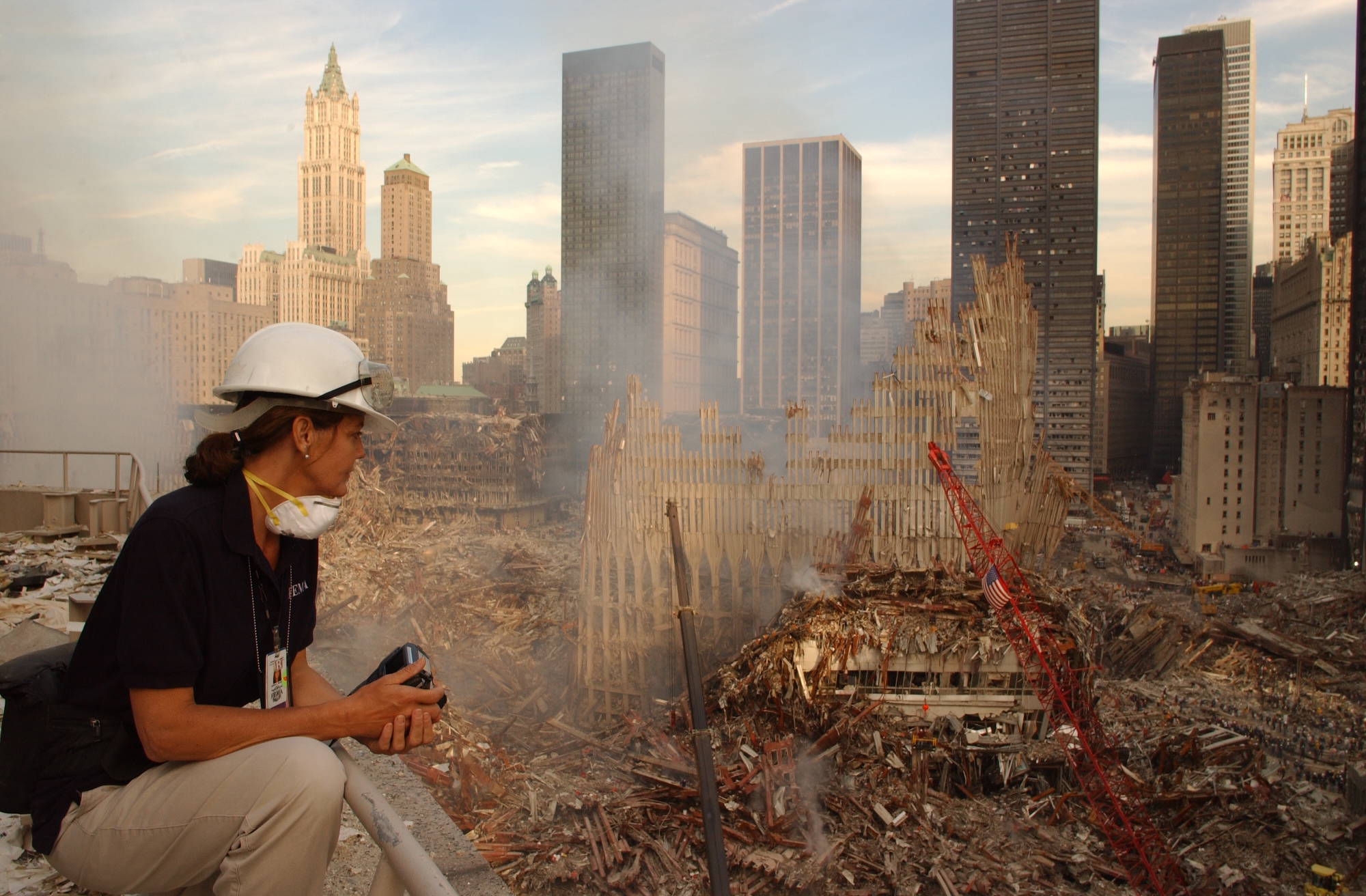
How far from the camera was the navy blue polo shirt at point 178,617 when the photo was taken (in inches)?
54.6

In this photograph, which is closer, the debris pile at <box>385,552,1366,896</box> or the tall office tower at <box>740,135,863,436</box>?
the debris pile at <box>385,552,1366,896</box>

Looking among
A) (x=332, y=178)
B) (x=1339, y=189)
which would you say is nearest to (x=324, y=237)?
(x=332, y=178)

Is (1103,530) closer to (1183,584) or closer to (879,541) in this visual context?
(1183,584)

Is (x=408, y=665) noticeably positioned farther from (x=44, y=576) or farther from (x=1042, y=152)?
(x=1042, y=152)

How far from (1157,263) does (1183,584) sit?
3873 cm

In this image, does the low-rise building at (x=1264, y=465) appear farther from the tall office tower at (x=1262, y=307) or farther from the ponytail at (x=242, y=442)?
the ponytail at (x=242, y=442)

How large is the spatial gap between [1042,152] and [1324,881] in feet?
155

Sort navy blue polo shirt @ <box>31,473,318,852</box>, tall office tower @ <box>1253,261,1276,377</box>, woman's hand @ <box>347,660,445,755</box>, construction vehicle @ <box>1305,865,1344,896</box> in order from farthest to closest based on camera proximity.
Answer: tall office tower @ <box>1253,261,1276,377</box> < construction vehicle @ <box>1305,865,1344,896</box> < woman's hand @ <box>347,660,445,755</box> < navy blue polo shirt @ <box>31,473,318,852</box>

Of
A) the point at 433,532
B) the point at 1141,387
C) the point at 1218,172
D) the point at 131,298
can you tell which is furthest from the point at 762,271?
the point at 1218,172

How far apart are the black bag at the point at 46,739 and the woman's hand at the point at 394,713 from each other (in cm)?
42

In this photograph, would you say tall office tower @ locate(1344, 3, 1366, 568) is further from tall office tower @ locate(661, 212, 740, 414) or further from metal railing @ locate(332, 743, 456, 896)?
metal railing @ locate(332, 743, 456, 896)

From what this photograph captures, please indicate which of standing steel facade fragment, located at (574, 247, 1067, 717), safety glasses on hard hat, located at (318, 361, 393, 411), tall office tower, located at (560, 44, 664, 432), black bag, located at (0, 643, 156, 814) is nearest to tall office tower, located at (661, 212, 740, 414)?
tall office tower, located at (560, 44, 664, 432)

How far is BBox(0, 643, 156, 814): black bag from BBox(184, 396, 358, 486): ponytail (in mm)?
440

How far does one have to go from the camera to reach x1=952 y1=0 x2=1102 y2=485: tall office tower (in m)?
46.4
